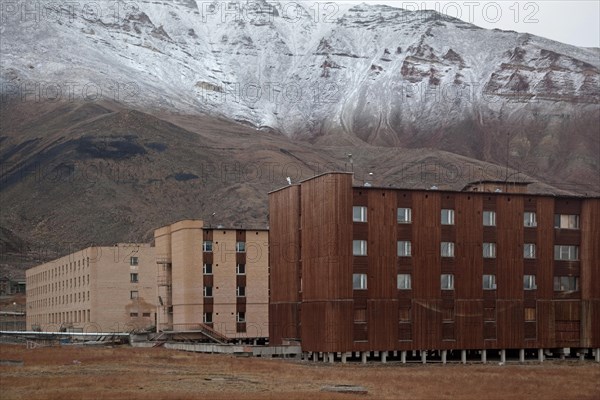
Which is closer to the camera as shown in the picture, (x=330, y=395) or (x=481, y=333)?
(x=330, y=395)

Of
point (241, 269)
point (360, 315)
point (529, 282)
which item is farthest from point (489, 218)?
point (241, 269)

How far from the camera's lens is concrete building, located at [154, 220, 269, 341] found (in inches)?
3730

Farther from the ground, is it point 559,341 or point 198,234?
point 198,234

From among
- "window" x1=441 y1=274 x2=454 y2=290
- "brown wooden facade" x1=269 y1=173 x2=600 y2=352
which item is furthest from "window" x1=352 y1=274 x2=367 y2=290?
"window" x1=441 y1=274 x2=454 y2=290

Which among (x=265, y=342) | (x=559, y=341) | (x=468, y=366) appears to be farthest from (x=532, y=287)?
(x=265, y=342)

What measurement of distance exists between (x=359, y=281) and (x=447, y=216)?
8.25 m

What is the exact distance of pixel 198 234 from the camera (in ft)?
311

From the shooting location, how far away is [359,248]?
70.8 metres

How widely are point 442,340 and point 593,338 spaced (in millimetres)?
12782

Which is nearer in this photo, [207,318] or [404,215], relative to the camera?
[404,215]

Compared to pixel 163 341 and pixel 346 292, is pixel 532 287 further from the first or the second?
pixel 163 341

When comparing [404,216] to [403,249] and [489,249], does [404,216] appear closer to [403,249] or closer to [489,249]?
[403,249]

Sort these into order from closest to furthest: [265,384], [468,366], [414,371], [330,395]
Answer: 1. [330,395]
2. [265,384]
3. [414,371]
4. [468,366]

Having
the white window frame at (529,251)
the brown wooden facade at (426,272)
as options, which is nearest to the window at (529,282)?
the brown wooden facade at (426,272)
